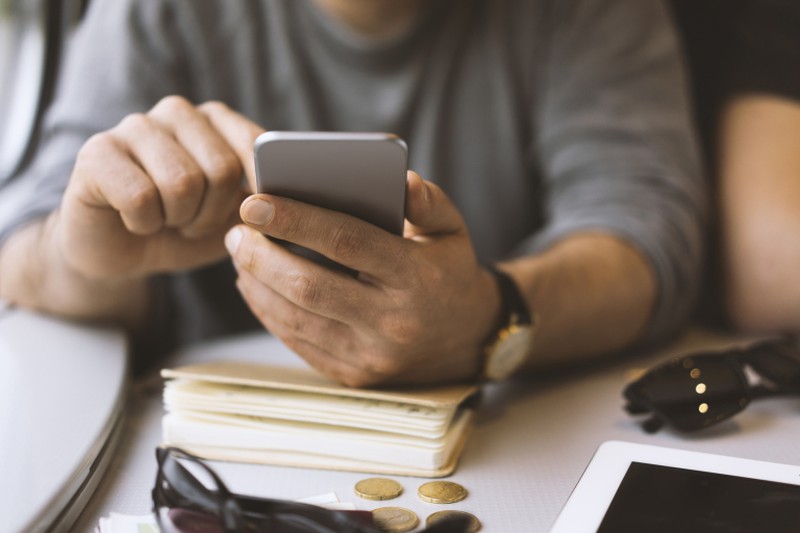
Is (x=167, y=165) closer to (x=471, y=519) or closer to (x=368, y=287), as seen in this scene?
(x=368, y=287)

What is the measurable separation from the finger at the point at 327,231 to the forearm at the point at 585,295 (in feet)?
Result: 0.89

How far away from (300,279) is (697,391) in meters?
0.35

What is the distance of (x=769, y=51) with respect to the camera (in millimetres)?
1113

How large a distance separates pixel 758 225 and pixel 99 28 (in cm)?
91

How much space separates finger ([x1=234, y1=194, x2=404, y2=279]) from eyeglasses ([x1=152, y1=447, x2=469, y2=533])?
0.16 m

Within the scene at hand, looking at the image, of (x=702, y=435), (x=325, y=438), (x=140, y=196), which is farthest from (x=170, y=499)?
(x=702, y=435)

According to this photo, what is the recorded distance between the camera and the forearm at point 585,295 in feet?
2.71

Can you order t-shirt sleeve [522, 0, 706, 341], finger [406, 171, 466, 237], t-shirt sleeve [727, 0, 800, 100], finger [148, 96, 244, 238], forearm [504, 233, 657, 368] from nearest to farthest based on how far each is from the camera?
finger [406, 171, 466, 237] < finger [148, 96, 244, 238] < forearm [504, 233, 657, 368] < t-shirt sleeve [522, 0, 706, 341] < t-shirt sleeve [727, 0, 800, 100]

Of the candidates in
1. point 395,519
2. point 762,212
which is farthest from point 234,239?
point 762,212

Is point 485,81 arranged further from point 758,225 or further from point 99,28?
point 99,28

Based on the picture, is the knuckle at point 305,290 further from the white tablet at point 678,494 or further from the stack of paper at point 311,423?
the white tablet at point 678,494

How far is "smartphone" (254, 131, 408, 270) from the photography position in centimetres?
51

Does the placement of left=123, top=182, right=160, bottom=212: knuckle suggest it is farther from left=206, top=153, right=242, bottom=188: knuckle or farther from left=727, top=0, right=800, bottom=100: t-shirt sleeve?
left=727, top=0, right=800, bottom=100: t-shirt sleeve

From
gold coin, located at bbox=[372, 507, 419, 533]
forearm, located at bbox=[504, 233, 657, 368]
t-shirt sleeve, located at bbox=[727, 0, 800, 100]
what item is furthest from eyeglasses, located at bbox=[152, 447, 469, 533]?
t-shirt sleeve, located at bbox=[727, 0, 800, 100]
